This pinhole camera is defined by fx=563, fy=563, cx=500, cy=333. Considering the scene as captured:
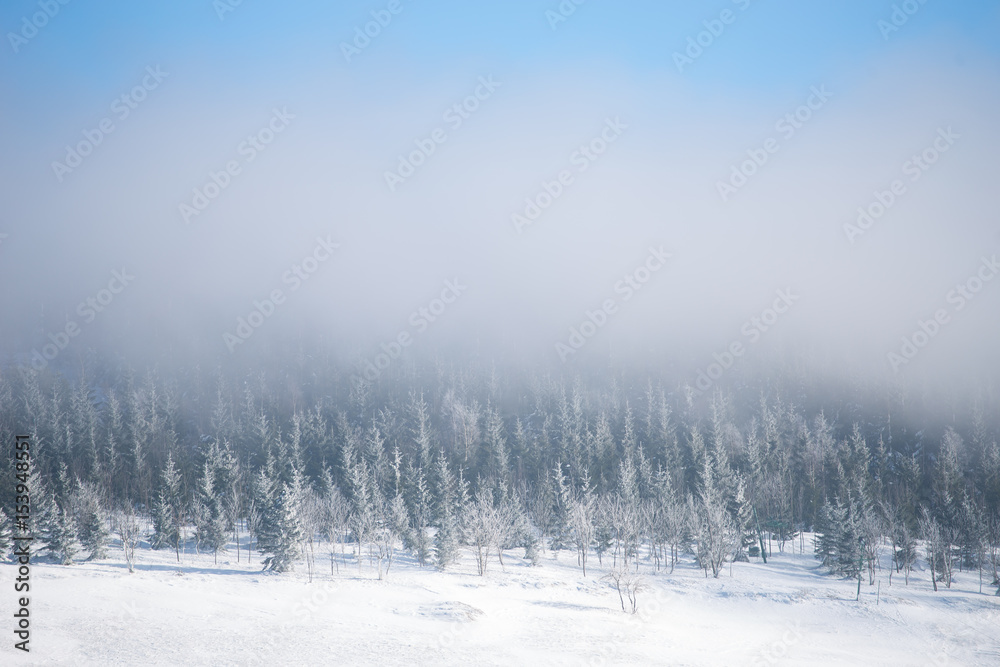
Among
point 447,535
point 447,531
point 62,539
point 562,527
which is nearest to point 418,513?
point 447,531

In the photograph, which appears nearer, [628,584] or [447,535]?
[628,584]

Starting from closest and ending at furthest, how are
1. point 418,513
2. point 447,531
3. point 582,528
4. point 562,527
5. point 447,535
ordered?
1. point 447,535
2. point 447,531
3. point 582,528
4. point 418,513
5. point 562,527

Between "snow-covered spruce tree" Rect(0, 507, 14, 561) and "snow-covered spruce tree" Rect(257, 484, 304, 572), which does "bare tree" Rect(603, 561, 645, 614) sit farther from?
"snow-covered spruce tree" Rect(0, 507, 14, 561)

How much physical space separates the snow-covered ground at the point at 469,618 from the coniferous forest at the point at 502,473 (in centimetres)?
384

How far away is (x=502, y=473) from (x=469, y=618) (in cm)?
6000

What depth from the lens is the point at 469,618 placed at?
1678 inches

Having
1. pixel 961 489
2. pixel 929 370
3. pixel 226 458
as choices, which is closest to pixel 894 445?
pixel 961 489

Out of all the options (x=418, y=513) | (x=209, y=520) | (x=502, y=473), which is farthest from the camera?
(x=502, y=473)

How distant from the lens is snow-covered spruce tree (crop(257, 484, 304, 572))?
52.7 m

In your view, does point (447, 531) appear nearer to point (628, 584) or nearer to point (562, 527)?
point (562, 527)

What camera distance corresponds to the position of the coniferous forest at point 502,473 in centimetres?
6281

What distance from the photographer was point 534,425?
140625 mm

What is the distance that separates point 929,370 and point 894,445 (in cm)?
5168

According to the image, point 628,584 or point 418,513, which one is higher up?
point 418,513
